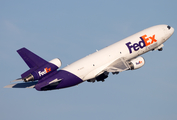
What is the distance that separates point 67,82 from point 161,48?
19.7m

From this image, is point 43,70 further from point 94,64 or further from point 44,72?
point 94,64

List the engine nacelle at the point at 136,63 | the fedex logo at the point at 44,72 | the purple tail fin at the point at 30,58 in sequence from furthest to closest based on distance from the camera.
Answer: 1. the engine nacelle at the point at 136,63
2. the purple tail fin at the point at 30,58
3. the fedex logo at the point at 44,72

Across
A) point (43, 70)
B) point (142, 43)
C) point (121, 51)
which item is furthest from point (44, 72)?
point (142, 43)

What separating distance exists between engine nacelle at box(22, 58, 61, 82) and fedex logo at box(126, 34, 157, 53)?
41.2 ft

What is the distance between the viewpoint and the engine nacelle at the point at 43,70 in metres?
46.1

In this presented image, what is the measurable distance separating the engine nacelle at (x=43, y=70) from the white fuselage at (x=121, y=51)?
2.15m

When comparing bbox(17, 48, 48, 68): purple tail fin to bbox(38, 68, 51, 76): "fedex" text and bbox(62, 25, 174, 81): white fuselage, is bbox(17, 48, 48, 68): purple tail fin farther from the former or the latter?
bbox(62, 25, 174, 81): white fuselage

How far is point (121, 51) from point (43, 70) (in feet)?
43.2

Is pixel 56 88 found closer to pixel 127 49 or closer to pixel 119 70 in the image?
pixel 119 70

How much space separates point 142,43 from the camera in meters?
54.4

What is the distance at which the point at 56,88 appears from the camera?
48.5m

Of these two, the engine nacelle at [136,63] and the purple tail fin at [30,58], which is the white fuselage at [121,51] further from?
the purple tail fin at [30,58]

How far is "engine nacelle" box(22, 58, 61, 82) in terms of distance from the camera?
151ft

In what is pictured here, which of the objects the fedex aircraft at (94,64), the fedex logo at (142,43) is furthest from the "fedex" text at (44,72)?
the fedex logo at (142,43)
